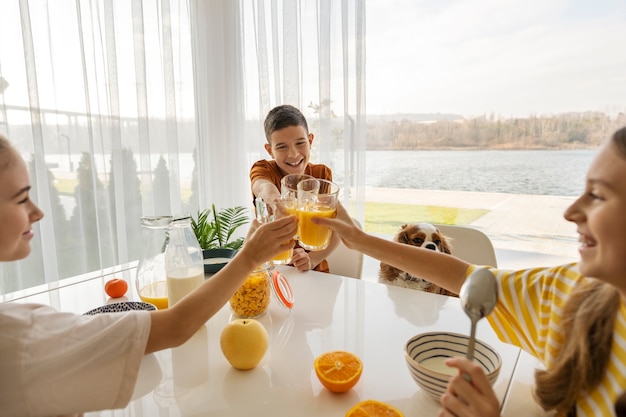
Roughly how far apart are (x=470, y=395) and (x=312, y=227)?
0.56 m

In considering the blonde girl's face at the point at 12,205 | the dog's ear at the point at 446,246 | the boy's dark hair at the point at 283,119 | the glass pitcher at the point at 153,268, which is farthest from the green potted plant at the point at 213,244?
the dog's ear at the point at 446,246

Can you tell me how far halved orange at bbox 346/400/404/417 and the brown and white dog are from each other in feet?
3.54

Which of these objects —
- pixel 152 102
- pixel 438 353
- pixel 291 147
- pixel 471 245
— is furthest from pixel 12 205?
pixel 152 102

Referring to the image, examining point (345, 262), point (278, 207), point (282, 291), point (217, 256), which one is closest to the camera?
point (278, 207)

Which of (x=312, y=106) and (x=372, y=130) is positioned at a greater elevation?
(x=312, y=106)

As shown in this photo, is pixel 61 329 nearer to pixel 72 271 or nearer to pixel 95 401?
pixel 95 401

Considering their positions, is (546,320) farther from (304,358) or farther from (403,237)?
(403,237)

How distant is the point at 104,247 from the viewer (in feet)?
8.33

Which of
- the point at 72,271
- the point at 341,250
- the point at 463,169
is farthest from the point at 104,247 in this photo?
the point at 463,169

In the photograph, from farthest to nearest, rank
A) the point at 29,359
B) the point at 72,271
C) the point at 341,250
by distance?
the point at 72,271, the point at 341,250, the point at 29,359

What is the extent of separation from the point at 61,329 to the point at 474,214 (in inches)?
133

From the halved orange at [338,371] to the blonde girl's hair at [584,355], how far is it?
332 millimetres

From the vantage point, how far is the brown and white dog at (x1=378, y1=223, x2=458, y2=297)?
1712 millimetres

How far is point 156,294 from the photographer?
3.70ft
